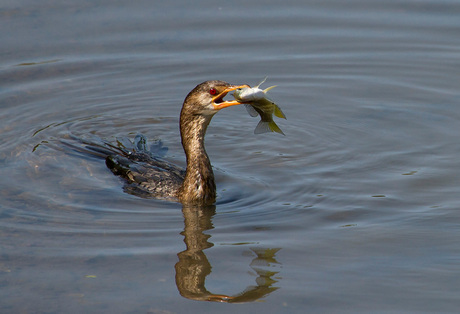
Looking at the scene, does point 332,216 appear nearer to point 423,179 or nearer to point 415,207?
point 415,207

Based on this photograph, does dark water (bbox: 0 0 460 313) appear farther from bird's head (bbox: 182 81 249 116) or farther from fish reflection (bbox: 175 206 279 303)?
bird's head (bbox: 182 81 249 116)

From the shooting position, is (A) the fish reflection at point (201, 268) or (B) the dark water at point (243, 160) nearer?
(A) the fish reflection at point (201, 268)

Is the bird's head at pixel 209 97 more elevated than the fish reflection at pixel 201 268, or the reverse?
the bird's head at pixel 209 97

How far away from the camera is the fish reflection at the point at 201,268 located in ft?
21.8

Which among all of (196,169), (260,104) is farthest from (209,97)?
(196,169)

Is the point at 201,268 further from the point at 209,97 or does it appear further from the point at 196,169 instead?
the point at 209,97

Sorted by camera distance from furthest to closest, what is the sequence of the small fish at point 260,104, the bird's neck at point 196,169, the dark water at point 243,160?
the bird's neck at point 196,169 → the small fish at point 260,104 → the dark water at point 243,160

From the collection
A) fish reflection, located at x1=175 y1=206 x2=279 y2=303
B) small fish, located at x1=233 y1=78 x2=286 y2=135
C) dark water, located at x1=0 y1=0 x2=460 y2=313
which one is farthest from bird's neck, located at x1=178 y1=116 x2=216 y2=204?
small fish, located at x1=233 y1=78 x2=286 y2=135

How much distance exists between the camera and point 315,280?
682 centimetres

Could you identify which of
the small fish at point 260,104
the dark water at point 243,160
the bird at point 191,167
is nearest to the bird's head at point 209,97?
the bird at point 191,167

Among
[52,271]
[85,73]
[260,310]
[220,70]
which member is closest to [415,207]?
[260,310]

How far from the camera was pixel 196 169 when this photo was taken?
28.7ft

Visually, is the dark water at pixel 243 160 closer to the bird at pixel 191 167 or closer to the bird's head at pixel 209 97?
the bird at pixel 191 167

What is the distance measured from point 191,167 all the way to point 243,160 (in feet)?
4.64
